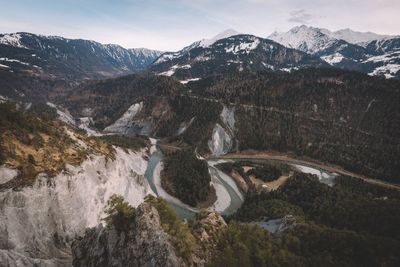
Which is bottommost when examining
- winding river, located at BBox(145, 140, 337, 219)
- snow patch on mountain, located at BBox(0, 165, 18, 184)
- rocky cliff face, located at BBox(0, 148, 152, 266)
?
winding river, located at BBox(145, 140, 337, 219)

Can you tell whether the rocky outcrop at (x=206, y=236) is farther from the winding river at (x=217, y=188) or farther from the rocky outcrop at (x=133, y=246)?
the winding river at (x=217, y=188)

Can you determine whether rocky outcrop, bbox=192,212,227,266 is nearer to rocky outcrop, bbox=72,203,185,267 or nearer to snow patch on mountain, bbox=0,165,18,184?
rocky outcrop, bbox=72,203,185,267

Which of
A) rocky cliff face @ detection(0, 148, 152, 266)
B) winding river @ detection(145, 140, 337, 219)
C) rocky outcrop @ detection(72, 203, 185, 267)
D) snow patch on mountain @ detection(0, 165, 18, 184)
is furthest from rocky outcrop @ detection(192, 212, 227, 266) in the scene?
winding river @ detection(145, 140, 337, 219)

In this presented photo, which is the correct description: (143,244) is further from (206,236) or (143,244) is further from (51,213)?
(51,213)

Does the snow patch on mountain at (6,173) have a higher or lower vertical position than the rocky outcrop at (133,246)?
higher

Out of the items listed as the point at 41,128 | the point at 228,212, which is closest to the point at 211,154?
the point at 228,212

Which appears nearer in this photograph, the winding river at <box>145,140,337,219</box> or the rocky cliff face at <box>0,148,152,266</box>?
the rocky cliff face at <box>0,148,152,266</box>

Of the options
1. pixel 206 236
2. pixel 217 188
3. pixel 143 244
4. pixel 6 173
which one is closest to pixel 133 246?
pixel 143 244

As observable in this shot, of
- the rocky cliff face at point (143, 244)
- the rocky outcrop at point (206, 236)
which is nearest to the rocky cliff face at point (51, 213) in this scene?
the rocky cliff face at point (143, 244)

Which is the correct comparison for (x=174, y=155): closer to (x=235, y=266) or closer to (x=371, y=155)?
(x=371, y=155)
